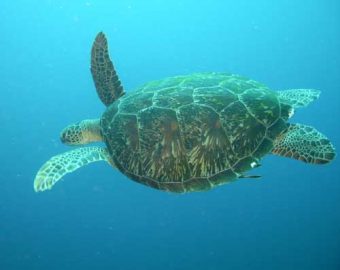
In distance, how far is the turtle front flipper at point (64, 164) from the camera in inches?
162

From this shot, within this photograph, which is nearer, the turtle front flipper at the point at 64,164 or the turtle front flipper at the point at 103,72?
the turtle front flipper at the point at 64,164

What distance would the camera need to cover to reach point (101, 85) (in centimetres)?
508

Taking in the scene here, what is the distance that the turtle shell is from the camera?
3576mm

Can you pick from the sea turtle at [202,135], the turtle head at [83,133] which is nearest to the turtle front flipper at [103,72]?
the turtle head at [83,133]

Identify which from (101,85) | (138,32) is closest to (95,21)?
(138,32)

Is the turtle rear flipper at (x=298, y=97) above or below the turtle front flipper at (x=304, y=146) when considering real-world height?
above

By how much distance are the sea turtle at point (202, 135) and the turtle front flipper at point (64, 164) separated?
0.02 metres

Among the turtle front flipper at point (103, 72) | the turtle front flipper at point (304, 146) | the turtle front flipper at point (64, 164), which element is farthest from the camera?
the turtle front flipper at point (103, 72)

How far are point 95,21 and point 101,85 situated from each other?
48.3 ft

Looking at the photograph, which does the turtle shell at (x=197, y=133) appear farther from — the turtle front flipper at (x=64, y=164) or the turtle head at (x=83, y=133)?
the turtle head at (x=83, y=133)

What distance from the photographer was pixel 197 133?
3.64 metres

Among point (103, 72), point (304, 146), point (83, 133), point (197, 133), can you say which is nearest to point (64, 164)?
point (83, 133)

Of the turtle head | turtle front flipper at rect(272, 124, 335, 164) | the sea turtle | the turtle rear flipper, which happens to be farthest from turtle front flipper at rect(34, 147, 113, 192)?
the turtle rear flipper

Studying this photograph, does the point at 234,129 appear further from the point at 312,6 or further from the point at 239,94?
the point at 312,6
